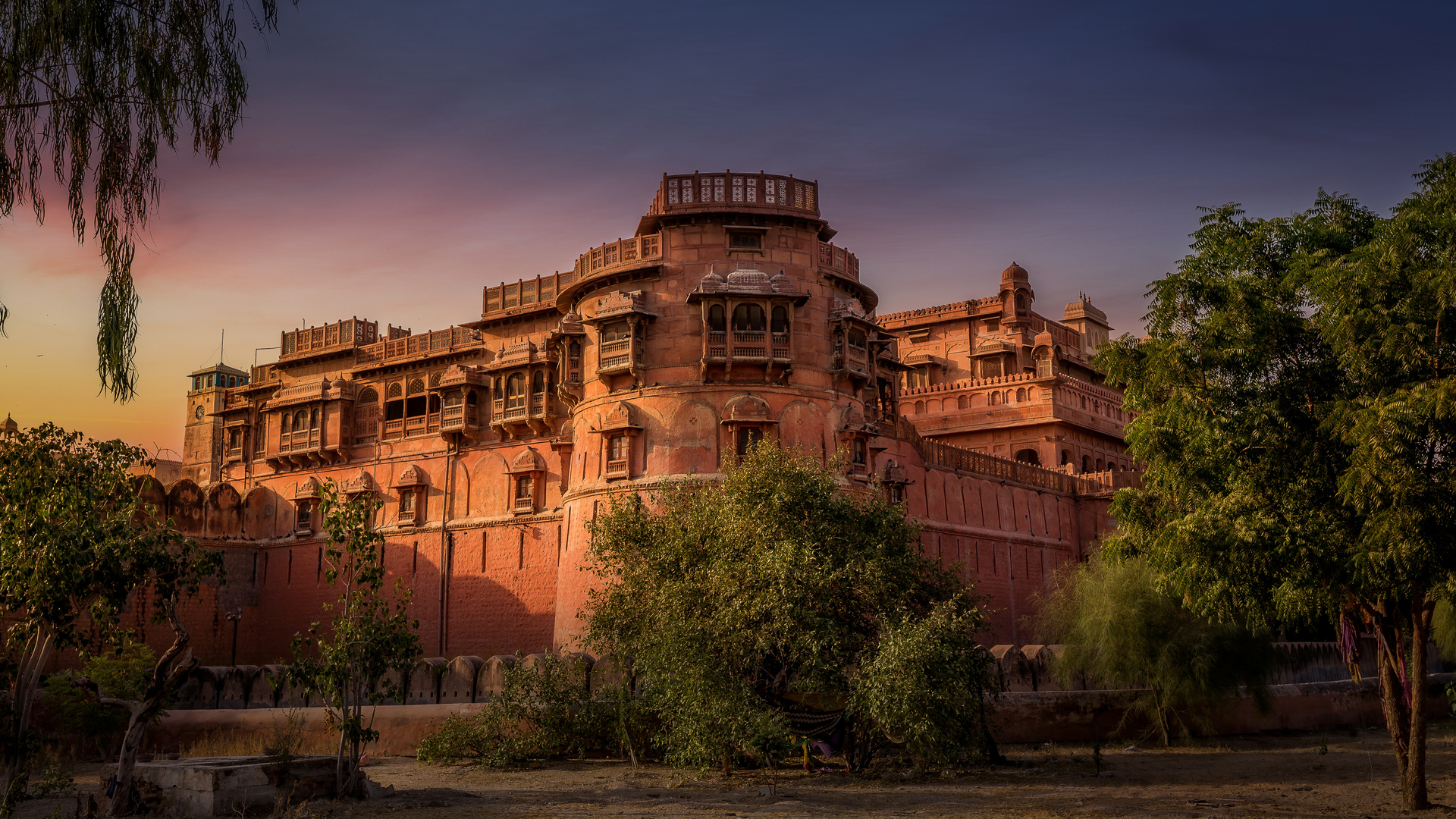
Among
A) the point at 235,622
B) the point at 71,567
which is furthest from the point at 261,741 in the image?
the point at 235,622

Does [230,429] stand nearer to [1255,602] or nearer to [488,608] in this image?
[488,608]

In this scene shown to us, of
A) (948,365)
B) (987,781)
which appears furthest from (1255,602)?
(948,365)

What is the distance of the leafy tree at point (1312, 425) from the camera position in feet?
48.0

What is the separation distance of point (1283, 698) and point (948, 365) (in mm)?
28597

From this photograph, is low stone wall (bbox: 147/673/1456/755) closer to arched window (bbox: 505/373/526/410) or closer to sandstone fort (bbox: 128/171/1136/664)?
sandstone fort (bbox: 128/171/1136/664)

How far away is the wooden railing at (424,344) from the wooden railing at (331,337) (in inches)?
120

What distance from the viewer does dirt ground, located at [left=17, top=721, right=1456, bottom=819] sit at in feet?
54.0

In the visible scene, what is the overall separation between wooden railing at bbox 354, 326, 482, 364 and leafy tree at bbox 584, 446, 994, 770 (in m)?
23.7

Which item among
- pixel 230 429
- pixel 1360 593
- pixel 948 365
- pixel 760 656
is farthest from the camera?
pixel 948 365

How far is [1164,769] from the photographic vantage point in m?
21.6

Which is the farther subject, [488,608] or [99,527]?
[488,608]

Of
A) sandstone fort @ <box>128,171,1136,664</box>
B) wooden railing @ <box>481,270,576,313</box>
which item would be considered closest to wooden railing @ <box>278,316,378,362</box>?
sandstone fort @ <box>128,171,1136,664</box>

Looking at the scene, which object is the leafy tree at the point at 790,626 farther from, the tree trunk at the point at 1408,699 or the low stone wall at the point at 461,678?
the tree trunk at the point at 1408,699

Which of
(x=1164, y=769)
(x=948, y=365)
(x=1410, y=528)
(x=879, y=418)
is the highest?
(x=948, y=365)
